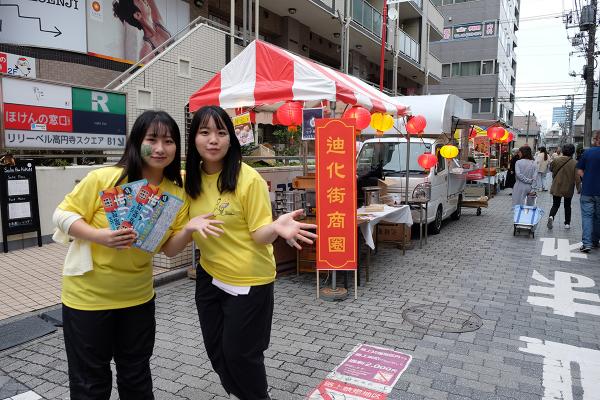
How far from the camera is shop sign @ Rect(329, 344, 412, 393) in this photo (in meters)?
3.23

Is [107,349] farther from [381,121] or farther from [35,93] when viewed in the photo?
[35,93]

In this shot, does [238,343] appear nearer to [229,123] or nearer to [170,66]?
[229,123]

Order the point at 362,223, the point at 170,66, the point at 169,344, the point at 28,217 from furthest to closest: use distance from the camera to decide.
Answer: the point at 170,66 < the point at 28,217 < the point at 362,223 < the point at 169,344

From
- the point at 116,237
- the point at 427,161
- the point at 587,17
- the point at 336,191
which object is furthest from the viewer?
the point at 587,17

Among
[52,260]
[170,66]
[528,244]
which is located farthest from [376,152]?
[52,260]

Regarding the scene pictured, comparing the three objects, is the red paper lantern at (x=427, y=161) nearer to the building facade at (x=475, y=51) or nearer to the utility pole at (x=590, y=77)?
the utility pole at (x=590, y=77)

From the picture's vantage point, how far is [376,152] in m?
9.48

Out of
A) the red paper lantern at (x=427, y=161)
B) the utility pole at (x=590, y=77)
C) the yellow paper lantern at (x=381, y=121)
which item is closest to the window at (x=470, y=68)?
the utility pole at (x=590, y=77)

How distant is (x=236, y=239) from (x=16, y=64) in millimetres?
9462

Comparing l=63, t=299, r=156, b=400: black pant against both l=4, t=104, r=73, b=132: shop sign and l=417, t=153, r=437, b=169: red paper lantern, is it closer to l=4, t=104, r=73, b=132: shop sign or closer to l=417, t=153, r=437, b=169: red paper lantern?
l=4, t=104, r=73, b=132: shop sign

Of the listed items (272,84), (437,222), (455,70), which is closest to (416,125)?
(437,222)

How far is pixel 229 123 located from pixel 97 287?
1.04 meters

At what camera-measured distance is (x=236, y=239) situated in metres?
2.23

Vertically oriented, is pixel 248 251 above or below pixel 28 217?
above
